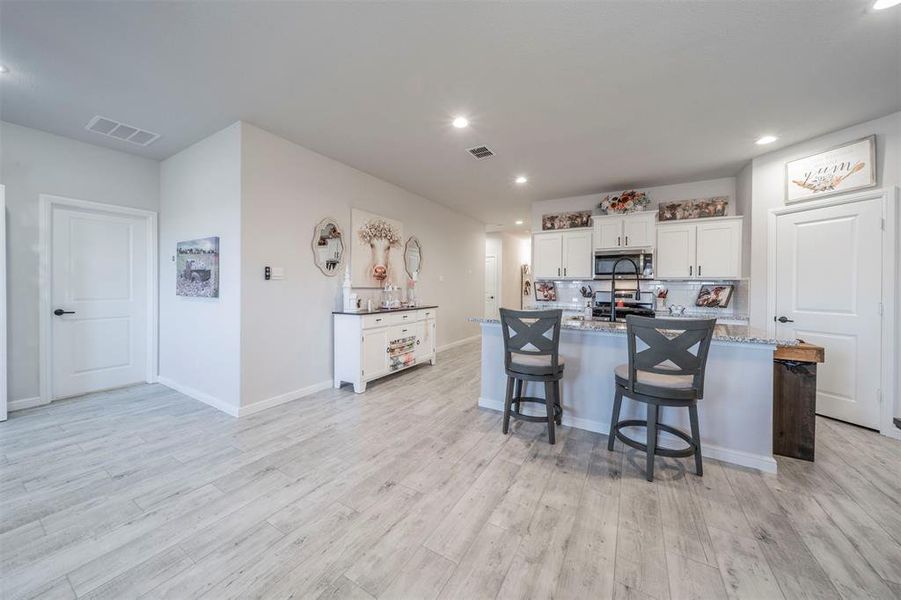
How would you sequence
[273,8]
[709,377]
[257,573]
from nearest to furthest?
[257,573]
[273,8]
[709,377]

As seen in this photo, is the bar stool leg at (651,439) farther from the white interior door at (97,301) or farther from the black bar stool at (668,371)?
the white interior door at (97,301)

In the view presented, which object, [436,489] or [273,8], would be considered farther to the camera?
[436,489]

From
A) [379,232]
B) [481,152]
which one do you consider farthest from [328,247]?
[481,152]

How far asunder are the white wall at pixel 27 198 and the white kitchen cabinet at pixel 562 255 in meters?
5.58

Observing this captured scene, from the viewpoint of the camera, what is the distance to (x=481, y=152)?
142 inches

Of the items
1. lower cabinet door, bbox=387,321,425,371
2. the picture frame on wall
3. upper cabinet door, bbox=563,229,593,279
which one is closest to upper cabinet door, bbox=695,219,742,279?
the picture frame on wall

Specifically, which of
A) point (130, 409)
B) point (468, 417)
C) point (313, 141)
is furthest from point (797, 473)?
point (130, 409)

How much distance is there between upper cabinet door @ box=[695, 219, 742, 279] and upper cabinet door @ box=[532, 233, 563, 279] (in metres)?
1.74

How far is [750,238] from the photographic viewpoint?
3752 mm

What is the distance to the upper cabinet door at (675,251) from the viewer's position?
4.27 meters

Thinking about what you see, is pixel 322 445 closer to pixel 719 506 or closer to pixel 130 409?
pixel 130 409

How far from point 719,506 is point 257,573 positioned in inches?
93.2

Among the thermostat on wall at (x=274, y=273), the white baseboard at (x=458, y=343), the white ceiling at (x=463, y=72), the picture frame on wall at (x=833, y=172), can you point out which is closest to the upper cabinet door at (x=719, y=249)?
the picture frame on wall at (x=833, y=172)

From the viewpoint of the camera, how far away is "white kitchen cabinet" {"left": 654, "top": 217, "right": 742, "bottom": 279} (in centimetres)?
403
